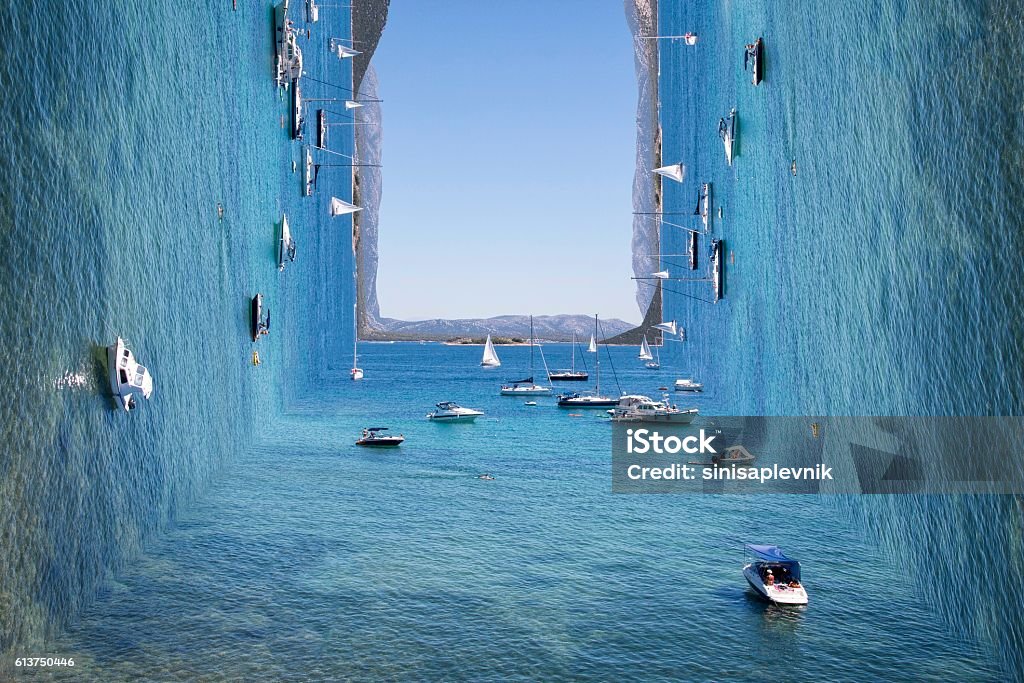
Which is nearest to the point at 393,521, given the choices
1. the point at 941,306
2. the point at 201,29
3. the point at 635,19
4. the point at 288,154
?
the point at 201,29

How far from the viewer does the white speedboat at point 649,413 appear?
125ft

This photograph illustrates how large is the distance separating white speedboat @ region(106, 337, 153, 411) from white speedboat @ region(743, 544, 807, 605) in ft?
29.3

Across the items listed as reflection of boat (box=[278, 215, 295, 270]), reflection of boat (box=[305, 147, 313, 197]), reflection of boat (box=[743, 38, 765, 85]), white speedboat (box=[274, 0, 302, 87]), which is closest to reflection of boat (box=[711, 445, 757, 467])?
reflection of boat (box=[743, 38, 765, 85])

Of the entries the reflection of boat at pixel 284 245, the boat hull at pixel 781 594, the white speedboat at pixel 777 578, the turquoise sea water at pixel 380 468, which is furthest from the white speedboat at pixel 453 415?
the boat hull at pixel 781 594

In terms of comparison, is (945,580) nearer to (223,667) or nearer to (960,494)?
(960,494)

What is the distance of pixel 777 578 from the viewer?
47.5 ft

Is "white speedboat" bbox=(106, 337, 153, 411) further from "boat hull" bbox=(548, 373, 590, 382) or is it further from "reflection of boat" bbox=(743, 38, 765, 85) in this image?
"boat hull" bbox=(548, 373, 590, 382)

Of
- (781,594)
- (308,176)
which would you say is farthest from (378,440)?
(781,594)

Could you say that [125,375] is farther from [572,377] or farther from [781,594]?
[572,377]

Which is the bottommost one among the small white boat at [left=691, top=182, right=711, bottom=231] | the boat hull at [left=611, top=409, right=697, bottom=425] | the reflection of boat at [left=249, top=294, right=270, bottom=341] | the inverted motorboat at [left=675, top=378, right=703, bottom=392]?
the boat hull at [left=611, top=409, right=697, bottom=425]

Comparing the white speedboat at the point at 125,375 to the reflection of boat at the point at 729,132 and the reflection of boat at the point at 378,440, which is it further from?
the reflection of boat at the point at 729,132

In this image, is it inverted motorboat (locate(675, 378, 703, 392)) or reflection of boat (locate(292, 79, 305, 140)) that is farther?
inverted motorboat (locate(675, 378, 703, 392))

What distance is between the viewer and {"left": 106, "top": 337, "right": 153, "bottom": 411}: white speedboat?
13.0 meters

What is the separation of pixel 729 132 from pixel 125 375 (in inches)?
922
